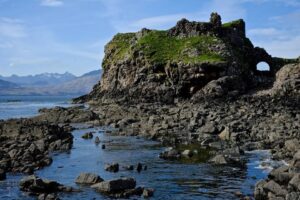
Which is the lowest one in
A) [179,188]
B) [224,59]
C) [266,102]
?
[179,188]

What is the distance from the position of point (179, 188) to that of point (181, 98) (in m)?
Answer: 79.5

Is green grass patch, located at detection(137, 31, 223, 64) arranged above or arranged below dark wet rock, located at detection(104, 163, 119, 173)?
above

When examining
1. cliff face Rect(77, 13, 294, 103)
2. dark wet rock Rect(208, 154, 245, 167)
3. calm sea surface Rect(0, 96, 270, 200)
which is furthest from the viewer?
cliff face Rect(77, 13, 294, 103)

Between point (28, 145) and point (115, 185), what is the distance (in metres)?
21.0

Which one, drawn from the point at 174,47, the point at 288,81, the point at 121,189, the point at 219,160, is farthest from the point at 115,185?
the point at 174,47

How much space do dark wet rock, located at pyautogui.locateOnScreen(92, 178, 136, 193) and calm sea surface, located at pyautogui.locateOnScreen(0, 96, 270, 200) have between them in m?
0.71

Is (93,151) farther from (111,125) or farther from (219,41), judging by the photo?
(219,41)

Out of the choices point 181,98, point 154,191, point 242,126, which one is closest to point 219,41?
point 181,98

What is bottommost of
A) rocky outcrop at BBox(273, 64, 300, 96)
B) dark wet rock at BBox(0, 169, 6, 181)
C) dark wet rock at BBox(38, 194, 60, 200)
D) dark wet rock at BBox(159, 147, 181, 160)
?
dark wet rock at BBox(38, 194, 60, 200)

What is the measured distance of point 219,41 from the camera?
125812 mm

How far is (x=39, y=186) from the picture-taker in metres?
31.7

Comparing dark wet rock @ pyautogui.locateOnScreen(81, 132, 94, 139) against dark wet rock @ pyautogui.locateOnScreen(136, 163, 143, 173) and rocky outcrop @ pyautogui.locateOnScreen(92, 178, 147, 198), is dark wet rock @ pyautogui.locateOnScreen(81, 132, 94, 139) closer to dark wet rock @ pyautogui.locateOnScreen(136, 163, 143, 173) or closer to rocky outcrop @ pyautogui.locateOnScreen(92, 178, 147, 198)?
dark wet rock @ pyautogui.locateOnScreen(136, 163, 143, 173)

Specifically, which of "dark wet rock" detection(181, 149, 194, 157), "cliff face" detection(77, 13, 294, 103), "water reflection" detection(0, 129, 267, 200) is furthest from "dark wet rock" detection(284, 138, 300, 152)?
"cliff face" detection(77, 13, 294, 103)

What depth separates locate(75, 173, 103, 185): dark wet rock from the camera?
34.1 meters
